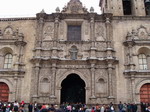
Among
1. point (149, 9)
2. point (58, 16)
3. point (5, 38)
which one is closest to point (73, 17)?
point (58, 16)

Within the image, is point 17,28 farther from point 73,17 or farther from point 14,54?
point 73,17

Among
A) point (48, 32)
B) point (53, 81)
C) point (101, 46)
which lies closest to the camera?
point (53, 81)

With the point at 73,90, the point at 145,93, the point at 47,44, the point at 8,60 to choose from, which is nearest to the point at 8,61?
the point at 8,60

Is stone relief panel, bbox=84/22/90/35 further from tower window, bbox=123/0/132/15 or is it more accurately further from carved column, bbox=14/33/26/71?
tower window, bbox=123/0/132/15

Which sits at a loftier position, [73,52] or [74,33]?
[74,33]

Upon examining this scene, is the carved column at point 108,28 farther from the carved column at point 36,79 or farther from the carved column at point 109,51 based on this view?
the carved column at point 36,79

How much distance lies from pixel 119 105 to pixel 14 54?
10840mm

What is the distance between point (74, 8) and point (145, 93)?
35.9 ft

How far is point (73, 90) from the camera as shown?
2094 cm

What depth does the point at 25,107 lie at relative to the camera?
18.6 metres

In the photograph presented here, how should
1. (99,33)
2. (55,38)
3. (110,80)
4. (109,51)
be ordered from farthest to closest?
1. (99,33)
2. (55,38)
3. (109,51)
4. (110,80)

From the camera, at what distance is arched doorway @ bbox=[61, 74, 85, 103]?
67.5ft

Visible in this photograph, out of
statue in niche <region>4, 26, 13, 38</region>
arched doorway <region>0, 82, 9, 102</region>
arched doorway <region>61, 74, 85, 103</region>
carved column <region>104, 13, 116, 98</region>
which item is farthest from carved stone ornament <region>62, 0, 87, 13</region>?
arched doorway <region>0, 82, 9, 102</region>

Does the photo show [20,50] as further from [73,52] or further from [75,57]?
[75,57]
